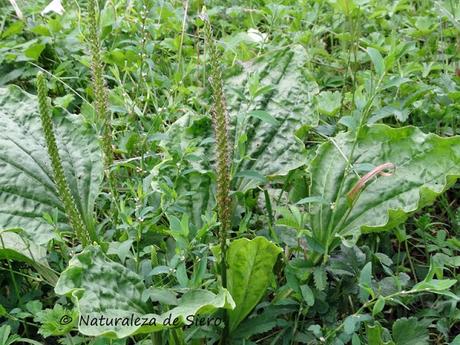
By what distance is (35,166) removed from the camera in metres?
2.29

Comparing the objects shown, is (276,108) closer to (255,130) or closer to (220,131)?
(255,130)

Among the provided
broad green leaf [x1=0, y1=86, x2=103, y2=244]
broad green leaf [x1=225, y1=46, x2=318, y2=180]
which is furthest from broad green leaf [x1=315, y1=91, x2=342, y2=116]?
broad green leaf [x1=0, y1=86, x2=103, y2=244]

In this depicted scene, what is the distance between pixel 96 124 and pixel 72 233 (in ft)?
1.22

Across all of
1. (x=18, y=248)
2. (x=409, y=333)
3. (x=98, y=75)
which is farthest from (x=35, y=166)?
(x=409, y=333)

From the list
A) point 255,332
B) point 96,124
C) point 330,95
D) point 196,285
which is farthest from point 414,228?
point 96,124

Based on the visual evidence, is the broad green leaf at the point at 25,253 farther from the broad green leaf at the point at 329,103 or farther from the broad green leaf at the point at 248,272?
the broad green leaf at the point at 329,103

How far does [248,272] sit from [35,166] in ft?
2.81

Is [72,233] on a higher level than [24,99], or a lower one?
lower

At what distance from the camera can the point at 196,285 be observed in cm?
177

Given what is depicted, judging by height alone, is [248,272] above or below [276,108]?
below

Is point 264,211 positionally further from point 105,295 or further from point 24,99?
point 24,99

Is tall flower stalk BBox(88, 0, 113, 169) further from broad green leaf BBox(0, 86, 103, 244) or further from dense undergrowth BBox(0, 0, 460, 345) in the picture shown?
broad green leaf BBox(0, 86, 103, 244)

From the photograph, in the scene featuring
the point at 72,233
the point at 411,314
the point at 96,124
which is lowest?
the point at 411,314

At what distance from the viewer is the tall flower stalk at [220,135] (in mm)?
1646
